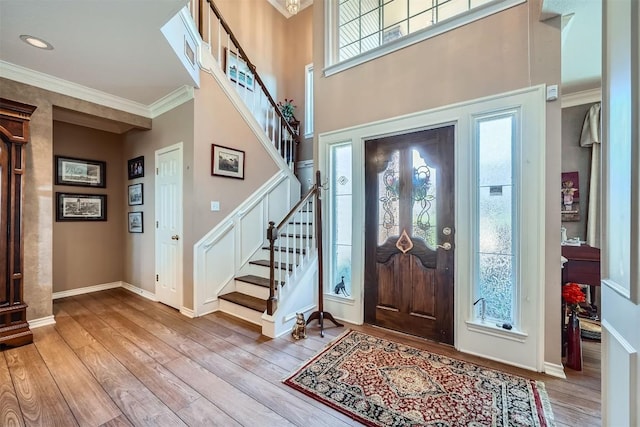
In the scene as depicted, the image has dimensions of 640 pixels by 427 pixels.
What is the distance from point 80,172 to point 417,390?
5.12 m

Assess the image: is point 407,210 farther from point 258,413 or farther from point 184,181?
point 184,181

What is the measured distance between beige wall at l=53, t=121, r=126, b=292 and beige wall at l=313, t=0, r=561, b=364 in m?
3.45

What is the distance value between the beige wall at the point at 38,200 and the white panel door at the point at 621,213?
4481 mm

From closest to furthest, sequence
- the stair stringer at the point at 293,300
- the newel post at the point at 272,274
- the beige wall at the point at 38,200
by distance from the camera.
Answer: the newel post at the point at 272,274, the stair stringer at the point at 293,300, the beige wall at the point at 38,200

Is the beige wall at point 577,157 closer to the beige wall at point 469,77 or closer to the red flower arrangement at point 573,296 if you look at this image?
the red flower arrangement at point 573,296

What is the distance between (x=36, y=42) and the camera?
7.84 ft

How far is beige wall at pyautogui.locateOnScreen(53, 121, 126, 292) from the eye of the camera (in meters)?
3.92

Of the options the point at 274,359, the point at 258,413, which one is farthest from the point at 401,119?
the point at 258,413

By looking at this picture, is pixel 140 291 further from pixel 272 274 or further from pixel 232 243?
pixel 272 274

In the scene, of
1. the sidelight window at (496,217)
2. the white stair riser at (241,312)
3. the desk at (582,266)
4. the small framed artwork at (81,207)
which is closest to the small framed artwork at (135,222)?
the small framed artwork at (81,207)

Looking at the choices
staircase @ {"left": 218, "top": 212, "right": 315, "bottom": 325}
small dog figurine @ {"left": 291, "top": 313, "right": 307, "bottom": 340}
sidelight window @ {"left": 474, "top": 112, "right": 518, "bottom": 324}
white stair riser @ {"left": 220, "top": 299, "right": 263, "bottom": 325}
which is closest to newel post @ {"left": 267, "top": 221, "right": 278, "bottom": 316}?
staircase @ {"left": 218, "top": 212, "right": 315, "bottom": 325}

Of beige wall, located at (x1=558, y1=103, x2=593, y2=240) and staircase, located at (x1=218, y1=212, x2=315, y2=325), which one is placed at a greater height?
beige wall, located at (x1=558, y1=103, x2=593, y2=240)

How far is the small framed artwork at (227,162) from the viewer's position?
3.45 metres

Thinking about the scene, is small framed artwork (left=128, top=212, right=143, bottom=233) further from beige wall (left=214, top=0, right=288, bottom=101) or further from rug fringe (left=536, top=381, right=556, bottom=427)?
rug fringe (left=536, top=381, right=556, bottom=427)
